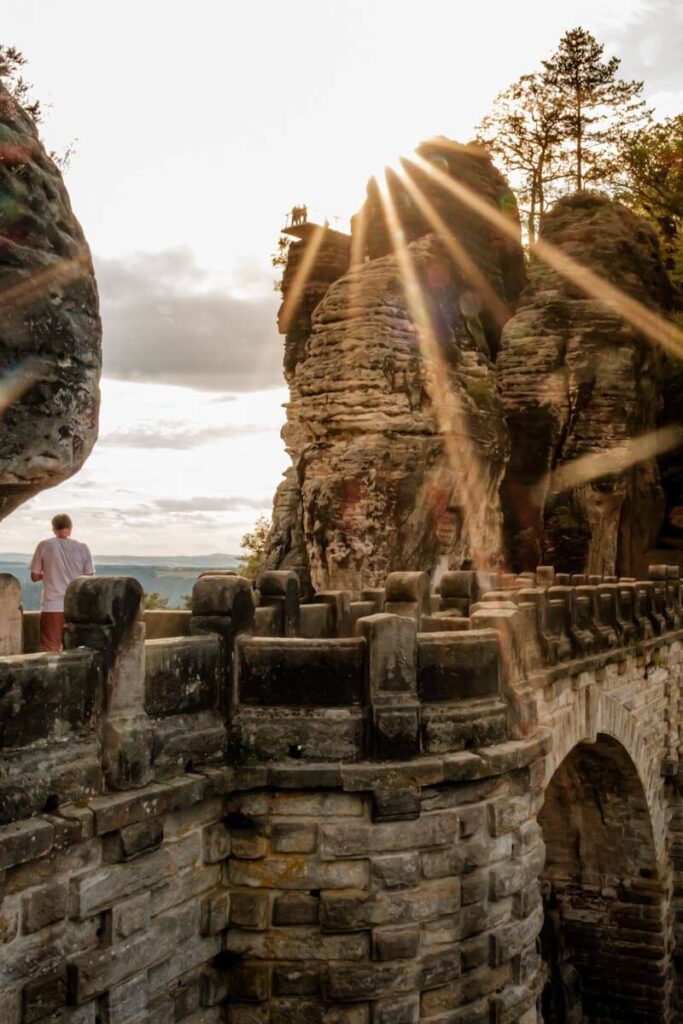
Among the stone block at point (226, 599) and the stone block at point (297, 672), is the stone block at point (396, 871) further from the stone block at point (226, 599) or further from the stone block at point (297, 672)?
the stone block at point (226, 599)

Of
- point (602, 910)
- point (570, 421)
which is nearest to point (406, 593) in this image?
point (602, 910)

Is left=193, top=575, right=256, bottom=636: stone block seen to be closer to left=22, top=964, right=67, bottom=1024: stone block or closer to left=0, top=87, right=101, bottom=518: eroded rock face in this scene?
A: left=0, top=87, right=101, bottom=518: eroded rock face

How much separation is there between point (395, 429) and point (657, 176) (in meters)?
21.9

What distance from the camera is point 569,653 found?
1162cm

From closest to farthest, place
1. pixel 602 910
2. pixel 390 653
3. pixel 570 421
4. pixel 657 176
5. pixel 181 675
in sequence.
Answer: pixel 181 675
pixel 390 653
pixel 602 910
pixel 570 421
pixel 657 176

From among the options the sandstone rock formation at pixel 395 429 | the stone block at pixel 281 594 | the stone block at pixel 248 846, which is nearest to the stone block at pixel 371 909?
the stone block at pixel 248 846

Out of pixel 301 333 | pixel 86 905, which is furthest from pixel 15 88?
pixel 301 333

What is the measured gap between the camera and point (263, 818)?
21.5 ft

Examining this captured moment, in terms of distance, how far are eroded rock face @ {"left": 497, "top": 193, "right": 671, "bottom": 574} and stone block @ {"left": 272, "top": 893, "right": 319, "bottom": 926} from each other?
69.5 ft

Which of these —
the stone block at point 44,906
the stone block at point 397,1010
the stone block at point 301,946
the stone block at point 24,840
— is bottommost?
the stone block at point 397,1010

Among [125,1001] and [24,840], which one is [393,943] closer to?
[125,1001]

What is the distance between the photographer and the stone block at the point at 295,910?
653 cm

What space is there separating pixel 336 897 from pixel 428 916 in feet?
2.27

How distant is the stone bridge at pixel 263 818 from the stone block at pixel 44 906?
0.4 inches
